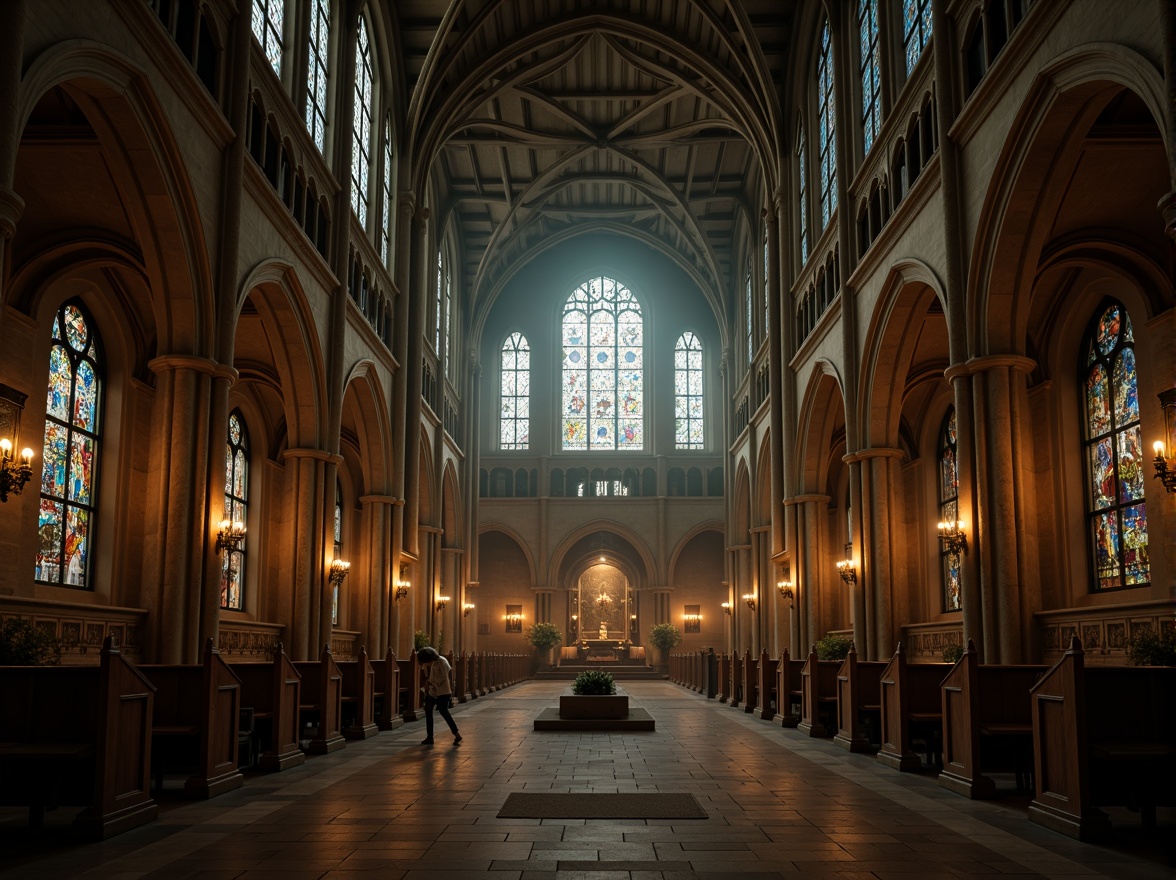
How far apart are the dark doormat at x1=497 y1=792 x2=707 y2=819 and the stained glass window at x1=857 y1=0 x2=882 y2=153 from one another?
13.6 meters

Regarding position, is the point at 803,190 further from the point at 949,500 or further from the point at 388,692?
the point at 388,692

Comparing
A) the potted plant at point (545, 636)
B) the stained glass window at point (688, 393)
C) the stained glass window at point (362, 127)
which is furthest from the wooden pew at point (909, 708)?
the stained glass window at point (688, 393)

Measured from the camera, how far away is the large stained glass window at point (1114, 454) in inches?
616

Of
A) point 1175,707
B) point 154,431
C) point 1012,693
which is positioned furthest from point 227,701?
point 1175,707

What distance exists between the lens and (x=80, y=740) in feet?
29.6

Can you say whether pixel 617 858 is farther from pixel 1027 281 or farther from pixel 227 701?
pixel 1027 281

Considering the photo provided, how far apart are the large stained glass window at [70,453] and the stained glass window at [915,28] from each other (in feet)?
45.9

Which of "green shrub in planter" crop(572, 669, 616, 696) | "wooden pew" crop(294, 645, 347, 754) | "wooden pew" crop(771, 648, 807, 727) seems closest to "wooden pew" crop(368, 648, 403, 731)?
"wooden pew" crop(294, 645, 347, 754)

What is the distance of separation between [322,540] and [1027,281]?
12.7 meters

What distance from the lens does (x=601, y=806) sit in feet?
32.1

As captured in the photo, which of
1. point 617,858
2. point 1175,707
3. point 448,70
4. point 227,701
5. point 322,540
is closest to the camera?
point 617,858

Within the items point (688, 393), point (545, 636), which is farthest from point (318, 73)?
point (545, 636)

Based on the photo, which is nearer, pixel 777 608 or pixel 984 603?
pixel 984 603

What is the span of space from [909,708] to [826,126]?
15299 mm
